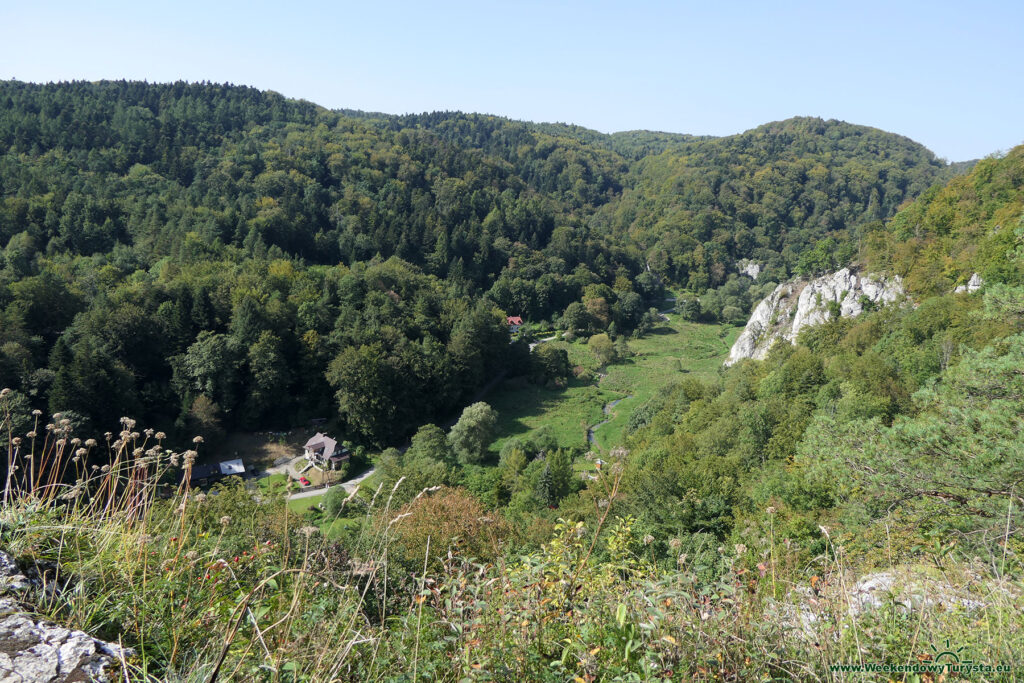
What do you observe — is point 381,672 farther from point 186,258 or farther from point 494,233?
point 494,233

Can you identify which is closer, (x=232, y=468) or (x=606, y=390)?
(x=232, y=468)

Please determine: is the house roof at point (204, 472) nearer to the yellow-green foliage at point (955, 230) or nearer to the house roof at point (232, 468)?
the house roof at point (232, 468)

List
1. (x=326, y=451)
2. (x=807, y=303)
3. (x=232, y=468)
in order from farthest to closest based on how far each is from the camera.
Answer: (x=807, y=303)
(x=326, y=451)
(x=232, y=468)

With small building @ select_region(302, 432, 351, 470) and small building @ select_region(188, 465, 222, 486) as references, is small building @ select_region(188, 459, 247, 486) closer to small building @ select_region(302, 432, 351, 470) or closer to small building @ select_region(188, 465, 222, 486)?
small building @ select_region(188, 465, 222, 486)

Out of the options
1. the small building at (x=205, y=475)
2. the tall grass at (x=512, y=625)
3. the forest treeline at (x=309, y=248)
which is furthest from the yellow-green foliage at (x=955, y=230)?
the small building at (x=205, y=475)

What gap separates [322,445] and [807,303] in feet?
113

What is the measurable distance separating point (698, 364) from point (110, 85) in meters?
107

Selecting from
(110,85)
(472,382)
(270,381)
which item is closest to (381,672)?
(270,381)

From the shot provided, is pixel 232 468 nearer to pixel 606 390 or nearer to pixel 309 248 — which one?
pixel 606 390

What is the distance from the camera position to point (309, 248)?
205 ft

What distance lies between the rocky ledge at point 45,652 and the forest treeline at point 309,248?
26857 millimetres

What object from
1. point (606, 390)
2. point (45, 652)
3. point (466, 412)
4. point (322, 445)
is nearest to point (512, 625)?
point (45, 652)

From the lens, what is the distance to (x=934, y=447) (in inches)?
316

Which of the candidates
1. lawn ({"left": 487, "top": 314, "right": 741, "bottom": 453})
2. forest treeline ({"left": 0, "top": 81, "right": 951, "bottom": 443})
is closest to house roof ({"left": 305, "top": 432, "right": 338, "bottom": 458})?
forest treeline ({"left": 0, "top": 81, "right": 951, "bottom": 443})
